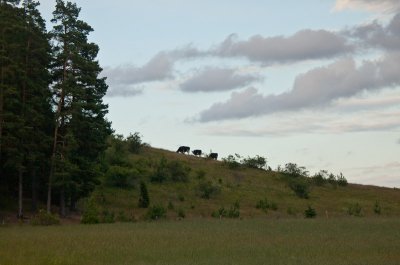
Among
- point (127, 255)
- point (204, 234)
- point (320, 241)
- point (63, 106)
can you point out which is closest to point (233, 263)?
point (127, 255)

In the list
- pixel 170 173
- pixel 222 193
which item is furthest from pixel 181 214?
pixel 170 173

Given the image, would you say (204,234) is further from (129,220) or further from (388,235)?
(129,220)

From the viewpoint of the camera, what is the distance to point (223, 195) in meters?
73.1

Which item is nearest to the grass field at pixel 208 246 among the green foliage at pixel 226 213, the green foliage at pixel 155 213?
the green foliage at pixel 155 213

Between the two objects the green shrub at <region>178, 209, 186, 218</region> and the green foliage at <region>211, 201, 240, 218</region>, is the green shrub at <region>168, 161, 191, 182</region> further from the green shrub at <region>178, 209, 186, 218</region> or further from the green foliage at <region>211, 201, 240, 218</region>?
the green shrub at <region>178, 209, 186, 218</region>

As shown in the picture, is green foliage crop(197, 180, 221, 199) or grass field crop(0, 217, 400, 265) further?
green foliage crop(197, 180, 221, 199)

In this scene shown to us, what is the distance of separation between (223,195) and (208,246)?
42865 millimetres

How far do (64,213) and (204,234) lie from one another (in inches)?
769

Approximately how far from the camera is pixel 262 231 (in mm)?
40281

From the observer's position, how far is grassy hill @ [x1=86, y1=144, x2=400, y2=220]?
209 feet

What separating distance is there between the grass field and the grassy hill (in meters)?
19.2

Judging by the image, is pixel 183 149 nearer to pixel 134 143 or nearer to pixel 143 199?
pixel 134 143

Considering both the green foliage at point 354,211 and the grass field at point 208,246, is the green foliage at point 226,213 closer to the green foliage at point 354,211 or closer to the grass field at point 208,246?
the green foliage at point 354,211

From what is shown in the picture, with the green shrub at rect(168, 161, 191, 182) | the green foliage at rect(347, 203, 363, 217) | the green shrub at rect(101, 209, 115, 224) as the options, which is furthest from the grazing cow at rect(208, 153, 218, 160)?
the green shrub at rect(101, 209, 115, 224)
